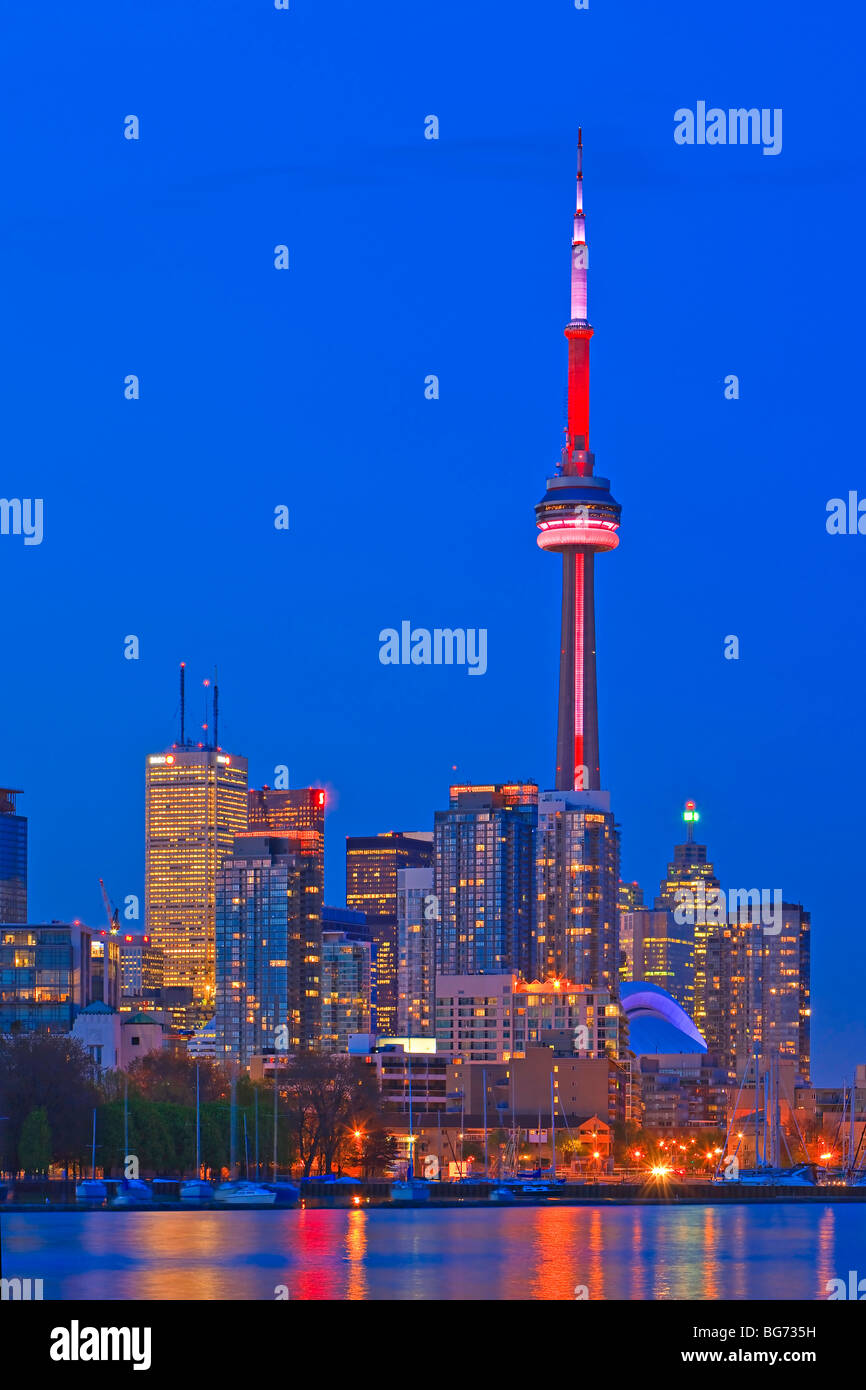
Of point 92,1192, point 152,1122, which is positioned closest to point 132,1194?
point 92,1192

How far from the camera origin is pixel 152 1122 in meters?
164

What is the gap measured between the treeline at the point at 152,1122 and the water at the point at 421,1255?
375 inches

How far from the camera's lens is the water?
334 ft

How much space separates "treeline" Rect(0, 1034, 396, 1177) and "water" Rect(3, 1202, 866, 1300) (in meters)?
9.52

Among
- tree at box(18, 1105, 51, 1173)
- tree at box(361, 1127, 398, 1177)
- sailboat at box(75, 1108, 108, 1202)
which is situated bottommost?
tree at box(361, 1127, 398, 1177)

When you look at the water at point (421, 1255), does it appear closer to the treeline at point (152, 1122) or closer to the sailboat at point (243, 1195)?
the sailboat at point (243, 1195)

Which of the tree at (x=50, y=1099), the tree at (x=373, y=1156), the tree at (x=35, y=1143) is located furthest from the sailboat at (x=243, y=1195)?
the tree at (x=373, y=1156)

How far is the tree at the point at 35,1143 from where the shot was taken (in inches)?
5969

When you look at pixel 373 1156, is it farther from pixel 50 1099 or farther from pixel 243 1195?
pixel 50 1099

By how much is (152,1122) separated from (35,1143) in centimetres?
1336

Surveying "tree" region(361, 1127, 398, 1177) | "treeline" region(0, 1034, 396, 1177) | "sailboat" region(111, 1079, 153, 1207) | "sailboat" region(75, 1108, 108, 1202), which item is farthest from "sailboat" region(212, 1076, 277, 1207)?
"tree" region(361, 1127, 398, 1177)

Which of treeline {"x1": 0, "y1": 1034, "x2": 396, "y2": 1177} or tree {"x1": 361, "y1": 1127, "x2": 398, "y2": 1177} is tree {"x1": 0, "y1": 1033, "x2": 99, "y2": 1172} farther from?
tree {"x1": 361, "y1": 1127, "x2": 398, "y2": 1177}
